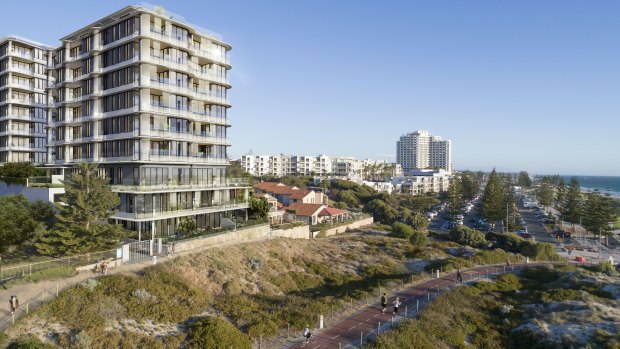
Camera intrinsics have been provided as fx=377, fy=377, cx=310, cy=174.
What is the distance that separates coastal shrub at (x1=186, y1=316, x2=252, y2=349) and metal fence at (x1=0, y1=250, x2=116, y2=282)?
12635mm

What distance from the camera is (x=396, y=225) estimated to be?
259 feet

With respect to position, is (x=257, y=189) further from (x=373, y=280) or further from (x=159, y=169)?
(x=373, y=280)

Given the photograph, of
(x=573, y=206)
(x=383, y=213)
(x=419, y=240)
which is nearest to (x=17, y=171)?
(x=419, y=240)

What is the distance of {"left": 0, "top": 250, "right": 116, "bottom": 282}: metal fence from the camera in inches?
1141

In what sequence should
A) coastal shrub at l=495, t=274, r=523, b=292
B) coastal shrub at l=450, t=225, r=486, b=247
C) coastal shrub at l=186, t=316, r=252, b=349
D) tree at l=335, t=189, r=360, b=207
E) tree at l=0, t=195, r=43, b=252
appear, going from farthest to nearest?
tree at l=335, t=189, r=360, b=207 < coastal shrub at l=450, t=225, r=486, b=247 < coastal shrub at l=495, t=274, r=523, b=292 < tree at l=0, t=195, r=43, b=252 < coastal shrub at l=186, t=316, r=252, b=349

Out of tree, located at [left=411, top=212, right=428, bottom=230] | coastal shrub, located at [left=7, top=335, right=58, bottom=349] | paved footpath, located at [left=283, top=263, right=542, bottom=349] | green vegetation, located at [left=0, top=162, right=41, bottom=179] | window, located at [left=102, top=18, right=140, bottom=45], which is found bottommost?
tree, located at [left=411, top=212, right=428, bottom=230]

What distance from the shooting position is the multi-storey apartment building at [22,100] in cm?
7025

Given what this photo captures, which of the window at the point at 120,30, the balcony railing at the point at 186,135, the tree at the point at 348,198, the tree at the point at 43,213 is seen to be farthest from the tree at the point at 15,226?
the tree at the point at 348,198

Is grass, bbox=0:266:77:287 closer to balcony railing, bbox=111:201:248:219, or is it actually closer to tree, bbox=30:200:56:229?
balcony railing, bbox=111:201:248:219

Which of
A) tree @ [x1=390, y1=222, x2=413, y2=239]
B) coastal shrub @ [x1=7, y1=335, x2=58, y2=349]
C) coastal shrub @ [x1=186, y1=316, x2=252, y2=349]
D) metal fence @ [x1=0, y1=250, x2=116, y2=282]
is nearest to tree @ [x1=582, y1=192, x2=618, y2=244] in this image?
tree @ [x1=390, y1=222, x2=413, y2=239]

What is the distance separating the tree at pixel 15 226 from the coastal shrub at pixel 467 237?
2786 inches

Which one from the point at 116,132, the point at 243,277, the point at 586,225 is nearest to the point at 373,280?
the point at 243,277

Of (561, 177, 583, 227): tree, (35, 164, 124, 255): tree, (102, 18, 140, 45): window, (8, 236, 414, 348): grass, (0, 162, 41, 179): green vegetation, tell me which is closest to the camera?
(8, 236, 414, 348): grass

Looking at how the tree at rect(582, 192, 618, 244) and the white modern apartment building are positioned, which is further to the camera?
the tree at rect(582, 192, 618, 244)
